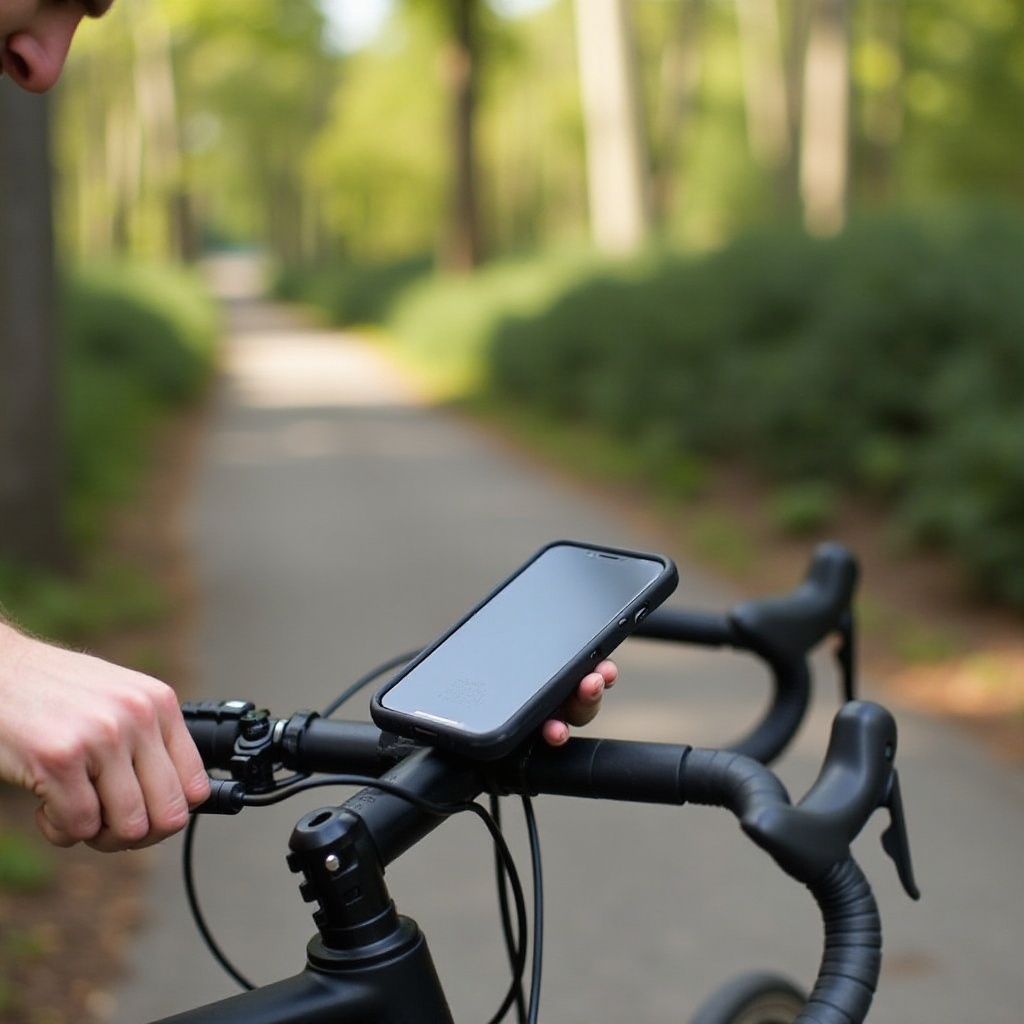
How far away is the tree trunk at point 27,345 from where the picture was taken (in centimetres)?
822

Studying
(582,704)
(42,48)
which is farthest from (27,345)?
(582,704)

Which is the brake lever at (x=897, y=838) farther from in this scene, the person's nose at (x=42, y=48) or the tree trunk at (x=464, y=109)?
the tree trunk at (x=464, y=109)

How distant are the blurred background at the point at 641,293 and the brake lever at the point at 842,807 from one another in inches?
47.5

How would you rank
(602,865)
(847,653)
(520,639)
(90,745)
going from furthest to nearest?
(602,865) → (847,653) → (520,639) → (90,745)

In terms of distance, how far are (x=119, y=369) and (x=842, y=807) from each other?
18839mm

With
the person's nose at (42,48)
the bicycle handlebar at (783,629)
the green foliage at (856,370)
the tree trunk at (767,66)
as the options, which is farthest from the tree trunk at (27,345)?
the tree trunk at (767,66)

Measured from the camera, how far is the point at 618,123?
1869 cm

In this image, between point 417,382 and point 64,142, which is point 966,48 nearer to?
point 417,382

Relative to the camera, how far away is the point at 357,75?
53875 millimetres

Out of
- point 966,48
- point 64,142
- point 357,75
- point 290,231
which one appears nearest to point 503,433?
point 966,48

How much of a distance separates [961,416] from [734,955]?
17.3ft

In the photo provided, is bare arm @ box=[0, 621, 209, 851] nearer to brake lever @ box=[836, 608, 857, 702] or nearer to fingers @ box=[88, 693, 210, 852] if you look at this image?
fingers @ box=[88, 693, 210, 852]

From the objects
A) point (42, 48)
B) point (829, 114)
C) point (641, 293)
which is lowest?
point (641, 293)

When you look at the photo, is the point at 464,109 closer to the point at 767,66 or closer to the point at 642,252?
the point at 767,66
